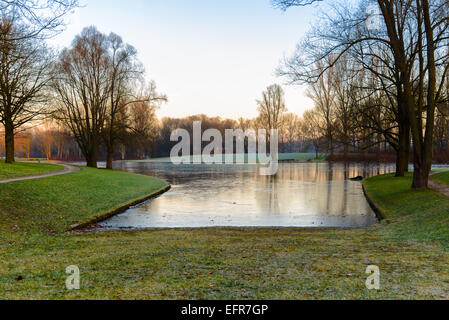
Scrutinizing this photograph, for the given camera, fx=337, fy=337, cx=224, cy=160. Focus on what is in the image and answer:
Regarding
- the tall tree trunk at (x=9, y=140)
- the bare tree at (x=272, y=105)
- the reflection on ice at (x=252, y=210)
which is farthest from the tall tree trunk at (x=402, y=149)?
the bare tree at (x=272, y=105)

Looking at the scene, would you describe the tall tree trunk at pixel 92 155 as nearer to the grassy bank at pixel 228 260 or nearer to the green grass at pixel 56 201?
the green grass at pixel 56 201

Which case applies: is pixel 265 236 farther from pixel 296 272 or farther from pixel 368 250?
pixel 296 272

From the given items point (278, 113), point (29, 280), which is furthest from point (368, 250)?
point (278, 113)

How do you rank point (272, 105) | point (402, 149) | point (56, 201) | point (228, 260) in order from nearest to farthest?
point (228, 260)
point (56, 201)
point (402, 149)
point (272, 105)

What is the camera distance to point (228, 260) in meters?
6.41

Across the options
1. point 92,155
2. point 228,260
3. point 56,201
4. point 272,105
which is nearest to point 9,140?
point 92,155

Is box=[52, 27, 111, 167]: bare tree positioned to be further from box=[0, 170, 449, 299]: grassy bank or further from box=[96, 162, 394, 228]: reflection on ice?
box=[0, 170, 449, 299]: grassy bank

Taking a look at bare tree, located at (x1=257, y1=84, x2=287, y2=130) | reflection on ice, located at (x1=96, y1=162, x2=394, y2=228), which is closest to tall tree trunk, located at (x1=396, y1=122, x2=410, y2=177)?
reflection on ice, located at (x1=96, y1=162, x2=394, y2=228)

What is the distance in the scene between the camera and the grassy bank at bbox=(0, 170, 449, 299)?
4594 millimetres

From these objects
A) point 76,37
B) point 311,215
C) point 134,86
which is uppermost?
point 76,37

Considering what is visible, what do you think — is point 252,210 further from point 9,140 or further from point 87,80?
point 87,80

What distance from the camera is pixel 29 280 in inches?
203
